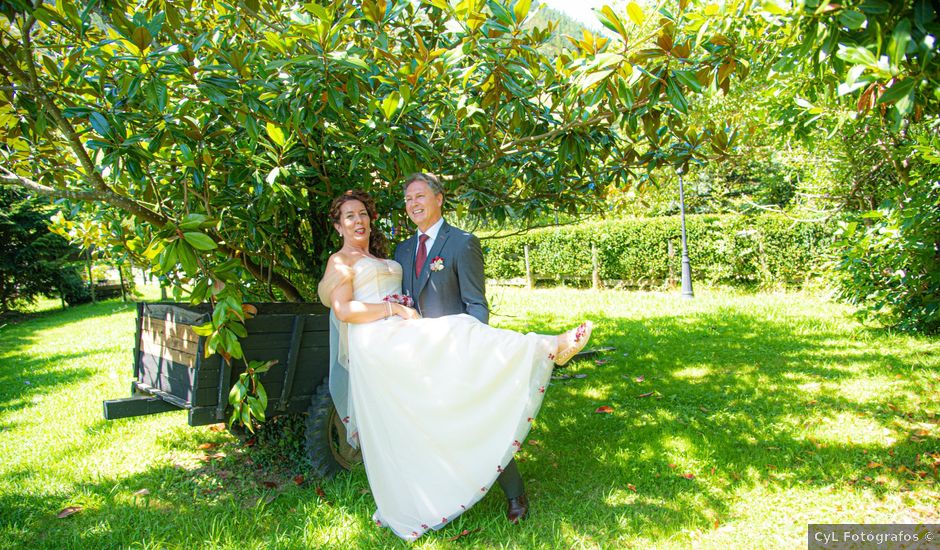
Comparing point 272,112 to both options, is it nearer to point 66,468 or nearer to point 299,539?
point 299,539

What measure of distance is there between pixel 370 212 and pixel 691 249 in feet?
36.0

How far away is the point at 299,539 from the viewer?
3.12m

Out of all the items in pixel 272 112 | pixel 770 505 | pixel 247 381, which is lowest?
pixel 770 505

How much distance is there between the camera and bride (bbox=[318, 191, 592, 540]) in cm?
299

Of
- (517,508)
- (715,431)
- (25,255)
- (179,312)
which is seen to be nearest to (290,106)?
(179,312)

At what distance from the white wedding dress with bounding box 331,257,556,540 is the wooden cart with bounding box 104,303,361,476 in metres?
0.74

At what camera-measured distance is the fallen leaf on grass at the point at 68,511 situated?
3.51 meters

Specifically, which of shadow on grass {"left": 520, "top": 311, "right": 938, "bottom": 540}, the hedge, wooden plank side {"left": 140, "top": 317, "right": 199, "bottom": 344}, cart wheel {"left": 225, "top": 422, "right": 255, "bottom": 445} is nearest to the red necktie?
wooden plank side {"left": 140, "top": 317, "right": 199, "bottom": 344}

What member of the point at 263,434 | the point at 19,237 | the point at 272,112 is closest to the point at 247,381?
the point at 263,434

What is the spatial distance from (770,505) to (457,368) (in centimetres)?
202

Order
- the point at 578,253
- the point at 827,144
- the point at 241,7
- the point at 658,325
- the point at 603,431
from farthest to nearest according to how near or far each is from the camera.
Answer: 1. the point at 578,253
2. the point at 658,325
3. the point at 827,144
4. the point at 603,431
5. the point at 241,7

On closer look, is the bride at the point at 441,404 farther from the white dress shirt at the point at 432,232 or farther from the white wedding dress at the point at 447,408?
the white dress shirt at the point at 432,232

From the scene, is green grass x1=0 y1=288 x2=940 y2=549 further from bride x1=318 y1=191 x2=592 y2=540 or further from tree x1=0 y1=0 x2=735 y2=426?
tree x1=0 y1=0 x2=735 y2=426

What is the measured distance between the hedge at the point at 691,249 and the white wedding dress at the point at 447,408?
726 cm
